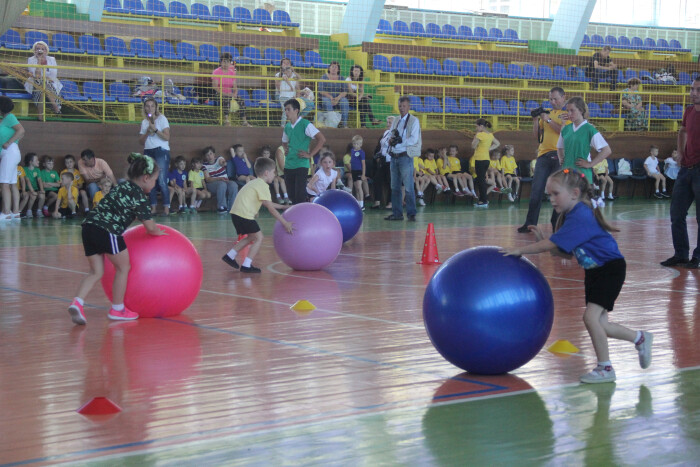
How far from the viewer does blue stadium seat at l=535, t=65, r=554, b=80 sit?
1164 inches

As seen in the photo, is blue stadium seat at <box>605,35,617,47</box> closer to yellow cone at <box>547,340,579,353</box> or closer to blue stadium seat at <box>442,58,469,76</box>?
blue stadium seat at <box>442,58,469,76</box>

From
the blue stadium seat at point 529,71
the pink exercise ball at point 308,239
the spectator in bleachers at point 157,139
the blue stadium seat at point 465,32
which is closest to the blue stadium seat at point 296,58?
the spectator in bleachers at point 157,139

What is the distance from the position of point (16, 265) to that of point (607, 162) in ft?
61.9

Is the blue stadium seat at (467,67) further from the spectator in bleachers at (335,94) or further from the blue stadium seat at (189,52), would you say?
the blue stadium seat at (189,52)

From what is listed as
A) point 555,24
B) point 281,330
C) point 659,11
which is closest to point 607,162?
point 555,24

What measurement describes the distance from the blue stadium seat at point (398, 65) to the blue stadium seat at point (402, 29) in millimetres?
2852

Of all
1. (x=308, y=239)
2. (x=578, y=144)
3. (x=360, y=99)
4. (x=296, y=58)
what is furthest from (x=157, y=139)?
(x=578, y=144)

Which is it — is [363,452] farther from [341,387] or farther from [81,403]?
[81,403]

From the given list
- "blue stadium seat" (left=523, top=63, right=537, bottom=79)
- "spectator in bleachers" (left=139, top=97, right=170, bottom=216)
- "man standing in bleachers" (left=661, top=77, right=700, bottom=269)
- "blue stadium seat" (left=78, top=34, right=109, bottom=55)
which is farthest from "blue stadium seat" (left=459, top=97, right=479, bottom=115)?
"man standing in bleachers" (left=661, top=77, right=700, bottom=269)

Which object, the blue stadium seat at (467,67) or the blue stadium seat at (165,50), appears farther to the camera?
the blue stadium seat at (467,67)

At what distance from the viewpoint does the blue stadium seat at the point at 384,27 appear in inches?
1163

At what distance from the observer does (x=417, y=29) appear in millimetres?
30359

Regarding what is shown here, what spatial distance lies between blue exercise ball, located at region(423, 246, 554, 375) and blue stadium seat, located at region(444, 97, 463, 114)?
20.4 meters

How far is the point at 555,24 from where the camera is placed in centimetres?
3284
